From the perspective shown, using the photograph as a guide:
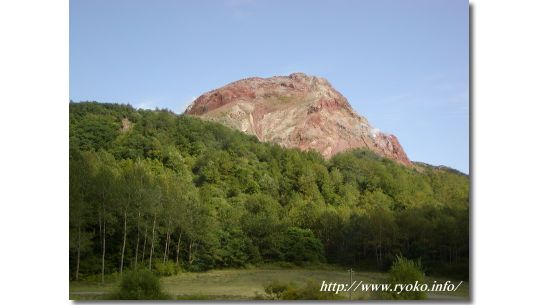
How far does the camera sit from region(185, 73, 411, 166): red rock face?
36.6ft

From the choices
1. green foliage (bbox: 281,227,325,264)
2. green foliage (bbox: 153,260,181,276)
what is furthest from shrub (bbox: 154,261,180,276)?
green foliage (bbox: 281,227,325,264)

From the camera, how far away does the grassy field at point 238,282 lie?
1004 cm

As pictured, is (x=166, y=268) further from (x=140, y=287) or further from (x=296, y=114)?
(x=296, y=114)

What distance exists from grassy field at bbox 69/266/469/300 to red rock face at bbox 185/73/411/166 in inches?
87.4

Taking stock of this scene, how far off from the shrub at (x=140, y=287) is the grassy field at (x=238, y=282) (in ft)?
0.47

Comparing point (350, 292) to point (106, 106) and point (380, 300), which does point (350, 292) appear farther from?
point (106, 106)

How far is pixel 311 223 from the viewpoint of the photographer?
36.1 ft

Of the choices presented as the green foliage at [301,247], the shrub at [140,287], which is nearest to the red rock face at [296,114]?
the green foliage at [301,247]

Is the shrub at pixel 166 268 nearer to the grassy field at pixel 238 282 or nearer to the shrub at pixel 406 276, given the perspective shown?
the grassy field at pixel 238 282

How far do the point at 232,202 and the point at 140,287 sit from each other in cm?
218

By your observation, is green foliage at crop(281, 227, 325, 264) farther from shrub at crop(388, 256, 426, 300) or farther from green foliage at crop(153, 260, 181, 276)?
green foliage at crop(153, 260, 181, 276)

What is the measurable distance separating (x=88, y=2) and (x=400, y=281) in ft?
22.7

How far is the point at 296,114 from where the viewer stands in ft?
38.4
